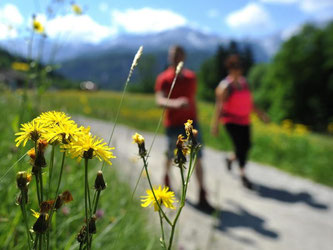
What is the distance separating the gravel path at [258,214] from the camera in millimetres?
3633

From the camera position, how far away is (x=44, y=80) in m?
2.29

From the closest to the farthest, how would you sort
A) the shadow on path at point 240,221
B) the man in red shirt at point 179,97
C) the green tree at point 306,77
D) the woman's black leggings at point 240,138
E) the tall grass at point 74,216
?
1. the tall grass at point 74,216
2. the shadow on path at point 240,221
3. the man in red shirt at point 179,97
4. the woman's black leggings at point 240,138
5. the green tree at point 306,77

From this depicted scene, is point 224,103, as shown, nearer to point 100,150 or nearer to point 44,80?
point 44,80

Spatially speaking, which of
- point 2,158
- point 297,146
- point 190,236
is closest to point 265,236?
point 190,236

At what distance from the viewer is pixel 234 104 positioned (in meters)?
5.22

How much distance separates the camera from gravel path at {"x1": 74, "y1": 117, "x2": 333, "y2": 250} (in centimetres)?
363

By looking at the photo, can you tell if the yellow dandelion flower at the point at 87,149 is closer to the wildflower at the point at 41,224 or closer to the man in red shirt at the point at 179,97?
the wildflower at the point at 41,224

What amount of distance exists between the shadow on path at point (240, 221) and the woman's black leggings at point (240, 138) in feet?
3.84

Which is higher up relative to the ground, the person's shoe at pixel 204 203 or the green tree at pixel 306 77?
the green tree at pixel 306 77

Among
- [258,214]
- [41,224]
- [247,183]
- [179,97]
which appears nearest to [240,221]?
[258,214]

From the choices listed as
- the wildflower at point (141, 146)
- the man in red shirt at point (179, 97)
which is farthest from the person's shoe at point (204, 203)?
the wildflower at point (141, 146)

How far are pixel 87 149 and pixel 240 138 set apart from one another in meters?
5.00

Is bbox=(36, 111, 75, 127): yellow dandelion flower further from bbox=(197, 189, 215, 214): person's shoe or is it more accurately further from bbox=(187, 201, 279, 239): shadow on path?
bbox=(197, 189, 215, 214): person's shoe

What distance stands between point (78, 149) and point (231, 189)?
4981 millimetres
